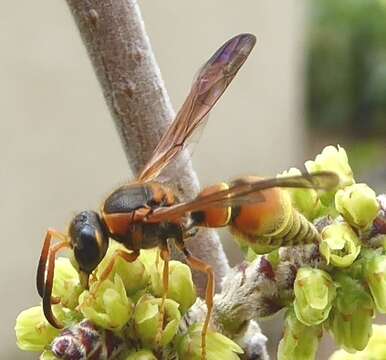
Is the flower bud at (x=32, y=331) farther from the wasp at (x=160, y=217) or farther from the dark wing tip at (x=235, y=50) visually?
the dark wing tip at (x=235, y=50)

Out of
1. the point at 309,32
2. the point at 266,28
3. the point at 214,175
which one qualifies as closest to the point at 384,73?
the point at 309,32

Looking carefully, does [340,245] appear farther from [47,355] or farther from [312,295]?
[47,355]

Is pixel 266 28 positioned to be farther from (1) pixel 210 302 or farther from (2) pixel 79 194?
(1) pixel 210 302

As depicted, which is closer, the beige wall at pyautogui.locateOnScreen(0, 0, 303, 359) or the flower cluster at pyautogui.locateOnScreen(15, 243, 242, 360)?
the flower cluster at pyautogui.locateOnScreen(15, 243, 242, 360)

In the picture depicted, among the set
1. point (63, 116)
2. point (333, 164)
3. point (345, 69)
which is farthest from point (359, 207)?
point (345, 69)

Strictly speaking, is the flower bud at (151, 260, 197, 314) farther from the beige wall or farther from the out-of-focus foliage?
the out-of-focus foliage

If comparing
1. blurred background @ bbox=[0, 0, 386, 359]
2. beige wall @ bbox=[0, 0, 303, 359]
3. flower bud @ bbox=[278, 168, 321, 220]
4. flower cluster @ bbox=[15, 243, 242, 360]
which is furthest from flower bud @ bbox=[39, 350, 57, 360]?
blurred background @ bbox=[0, 0, 386, 359]

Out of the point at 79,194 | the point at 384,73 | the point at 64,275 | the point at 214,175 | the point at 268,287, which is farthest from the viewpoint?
the point at 384,73
